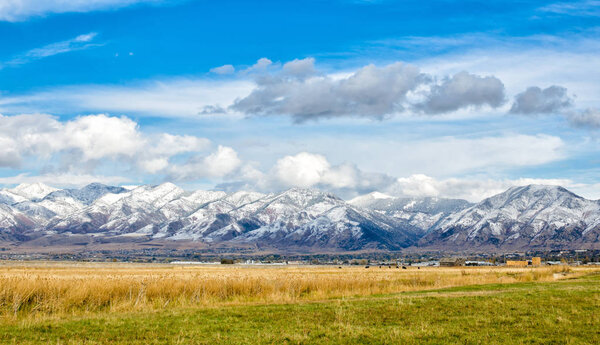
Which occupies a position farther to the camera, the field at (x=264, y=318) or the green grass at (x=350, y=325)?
the field at (x=264, y=318)

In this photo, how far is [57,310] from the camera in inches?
1353

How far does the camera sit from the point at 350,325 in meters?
25.9

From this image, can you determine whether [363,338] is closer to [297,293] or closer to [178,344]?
[178,344]

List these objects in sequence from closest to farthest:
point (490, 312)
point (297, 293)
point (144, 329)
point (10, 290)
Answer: point (144, 329)
point (490, 312)
point (10, 290)
point (297, 293)

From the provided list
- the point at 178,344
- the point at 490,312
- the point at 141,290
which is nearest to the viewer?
the point at 178,344

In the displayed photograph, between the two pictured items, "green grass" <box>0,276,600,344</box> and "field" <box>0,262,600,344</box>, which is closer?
"green grass" <box>0,276,600,344</box>

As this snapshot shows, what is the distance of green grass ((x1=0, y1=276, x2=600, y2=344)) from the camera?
74.8ft

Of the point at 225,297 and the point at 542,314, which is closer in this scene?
the point at 542,314

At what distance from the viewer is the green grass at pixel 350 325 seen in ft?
74.8

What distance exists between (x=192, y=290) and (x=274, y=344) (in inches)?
851

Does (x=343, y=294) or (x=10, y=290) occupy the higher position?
(x=10, y=290)

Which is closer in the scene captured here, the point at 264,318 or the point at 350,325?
the point at 350,325

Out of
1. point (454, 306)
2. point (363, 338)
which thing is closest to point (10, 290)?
point (363, 338)

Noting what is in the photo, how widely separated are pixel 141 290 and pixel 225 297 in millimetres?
6643
